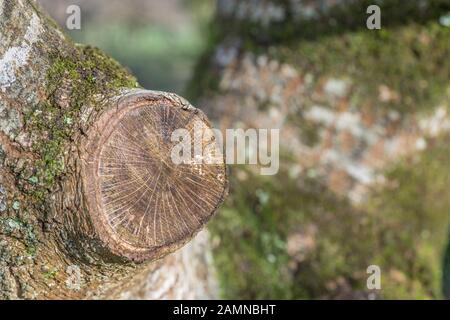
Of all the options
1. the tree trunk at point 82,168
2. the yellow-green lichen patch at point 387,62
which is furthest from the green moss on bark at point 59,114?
the yellow-green lichen patch at point 387,62

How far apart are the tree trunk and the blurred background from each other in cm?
80

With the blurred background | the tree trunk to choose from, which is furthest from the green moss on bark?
the blurred background

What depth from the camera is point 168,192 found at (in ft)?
5.08

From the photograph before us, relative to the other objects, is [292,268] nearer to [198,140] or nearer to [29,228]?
[198,140]

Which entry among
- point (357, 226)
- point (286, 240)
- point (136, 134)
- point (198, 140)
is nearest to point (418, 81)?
point (357, 226)

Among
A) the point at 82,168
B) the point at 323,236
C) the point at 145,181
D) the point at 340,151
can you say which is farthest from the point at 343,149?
the point at 82,168

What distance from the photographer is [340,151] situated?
7.95 feet

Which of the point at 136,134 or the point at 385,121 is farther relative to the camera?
the point at 385,121

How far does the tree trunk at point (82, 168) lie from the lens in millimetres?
1496

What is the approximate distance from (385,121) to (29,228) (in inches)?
58.3

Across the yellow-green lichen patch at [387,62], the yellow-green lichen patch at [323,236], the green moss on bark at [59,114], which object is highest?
the yellow-green lichen patch at [387,62]

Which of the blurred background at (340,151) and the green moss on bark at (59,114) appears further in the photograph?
the blurred background at (340,151)

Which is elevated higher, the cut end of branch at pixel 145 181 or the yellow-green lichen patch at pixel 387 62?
the yellow-green lichen patch at pixel 387 62

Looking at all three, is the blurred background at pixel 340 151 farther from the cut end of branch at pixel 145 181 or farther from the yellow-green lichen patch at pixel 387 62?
the cut end of branch at pixel 145 181
